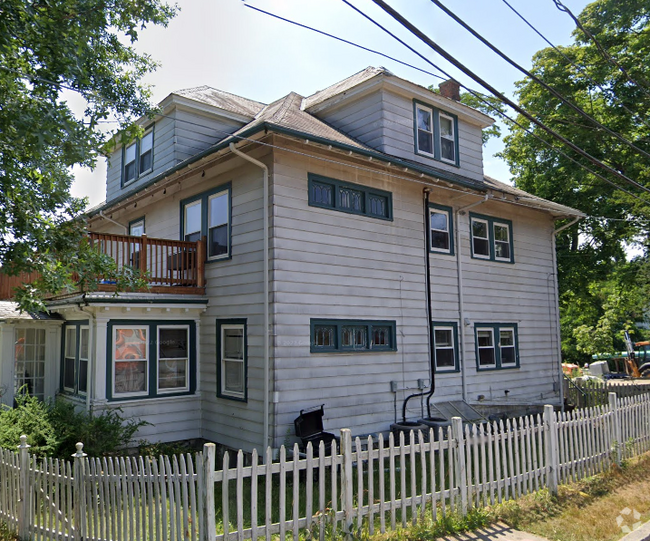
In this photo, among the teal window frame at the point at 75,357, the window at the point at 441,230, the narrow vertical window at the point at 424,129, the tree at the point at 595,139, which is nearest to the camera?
the teal window frame at the point at 75,357

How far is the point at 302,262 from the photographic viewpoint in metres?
11.0

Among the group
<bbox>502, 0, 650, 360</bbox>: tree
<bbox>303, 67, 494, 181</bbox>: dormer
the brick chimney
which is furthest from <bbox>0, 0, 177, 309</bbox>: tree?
<bbox>502, 0, 650, 360</bbox>: tree

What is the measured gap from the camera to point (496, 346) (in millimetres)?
15422

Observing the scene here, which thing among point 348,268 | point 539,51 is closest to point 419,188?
point 348,268

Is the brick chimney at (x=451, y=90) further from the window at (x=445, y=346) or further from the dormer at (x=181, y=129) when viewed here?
the window at (x=445, y=346)

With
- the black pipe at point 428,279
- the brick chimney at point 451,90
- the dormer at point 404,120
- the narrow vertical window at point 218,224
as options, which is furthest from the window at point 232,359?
the brick chimney at point 451,90

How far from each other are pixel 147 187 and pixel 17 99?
22.4 ft

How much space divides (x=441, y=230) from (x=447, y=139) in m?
3.14

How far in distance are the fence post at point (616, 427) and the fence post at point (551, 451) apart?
7.14ft

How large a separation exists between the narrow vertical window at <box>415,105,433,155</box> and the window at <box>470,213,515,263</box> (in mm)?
2371

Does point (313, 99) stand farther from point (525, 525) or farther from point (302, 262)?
point (525, 525)

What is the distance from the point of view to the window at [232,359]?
11180 millimetres

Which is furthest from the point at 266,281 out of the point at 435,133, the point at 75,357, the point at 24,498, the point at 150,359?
the point at 435,133

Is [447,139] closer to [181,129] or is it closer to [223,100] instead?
[223,100]
